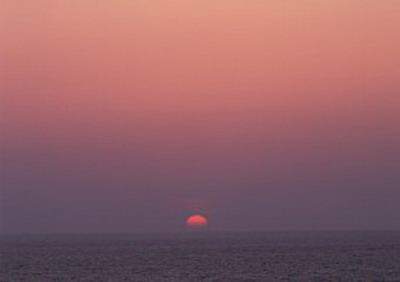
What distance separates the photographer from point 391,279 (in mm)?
52406

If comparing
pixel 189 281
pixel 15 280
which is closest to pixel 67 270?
pixel 15 280

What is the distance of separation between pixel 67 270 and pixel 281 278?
21.7m

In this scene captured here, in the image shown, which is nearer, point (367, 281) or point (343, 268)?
point (367, 281)

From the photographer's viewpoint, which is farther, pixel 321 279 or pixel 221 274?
pixel 221 274

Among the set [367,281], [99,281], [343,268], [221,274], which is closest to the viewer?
[367,281]

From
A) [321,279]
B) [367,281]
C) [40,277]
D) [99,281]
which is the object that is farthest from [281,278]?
Result: [40,277]

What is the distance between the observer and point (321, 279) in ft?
178

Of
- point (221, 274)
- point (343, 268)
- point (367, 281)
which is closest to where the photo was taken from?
point (367, 281)

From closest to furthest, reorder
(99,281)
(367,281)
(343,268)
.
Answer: (367,281) → (99,281) → (343,268)

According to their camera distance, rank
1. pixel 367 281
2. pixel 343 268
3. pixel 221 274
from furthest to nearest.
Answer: pixel 343 268 → pixel 221 274 → pixel 367 281

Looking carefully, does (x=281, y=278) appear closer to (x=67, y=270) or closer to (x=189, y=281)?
(x=189, y=281)

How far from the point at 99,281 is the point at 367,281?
1832 cm

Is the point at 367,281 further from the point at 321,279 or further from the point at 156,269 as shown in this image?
the point at 156,269

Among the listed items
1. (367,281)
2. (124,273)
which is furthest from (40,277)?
(367,281)
